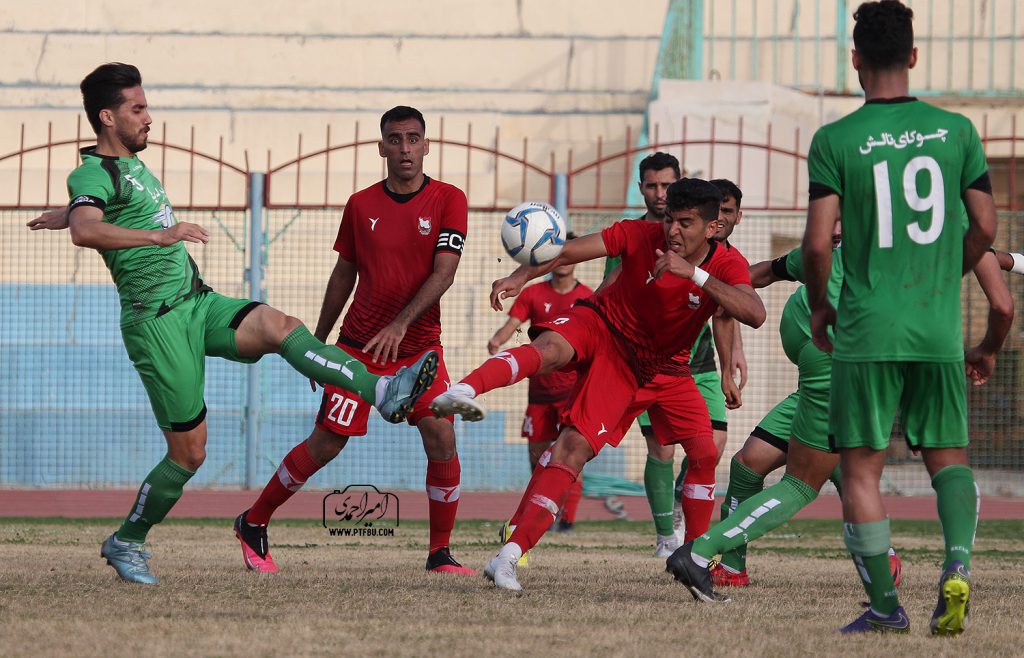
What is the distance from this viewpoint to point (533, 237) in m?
6.40

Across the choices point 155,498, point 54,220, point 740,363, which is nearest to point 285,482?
point 155,498

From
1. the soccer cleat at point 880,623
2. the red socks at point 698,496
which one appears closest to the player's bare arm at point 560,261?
the red socks at point 698,496

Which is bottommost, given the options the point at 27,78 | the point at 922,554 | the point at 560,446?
the point at 922,554

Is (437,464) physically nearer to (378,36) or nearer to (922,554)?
(922,554)

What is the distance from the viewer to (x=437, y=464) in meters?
7.50

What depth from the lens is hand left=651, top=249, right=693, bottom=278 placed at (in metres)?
5.83

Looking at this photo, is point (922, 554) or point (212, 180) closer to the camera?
point (922, 554)

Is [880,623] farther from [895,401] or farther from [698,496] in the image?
[698,496]

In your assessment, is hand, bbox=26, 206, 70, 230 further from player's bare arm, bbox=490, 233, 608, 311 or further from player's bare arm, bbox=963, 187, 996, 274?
player's bare arm, bbox=963, 187, 996, 274

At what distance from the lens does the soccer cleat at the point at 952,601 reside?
15.4 feet

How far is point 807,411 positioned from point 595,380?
0.97m

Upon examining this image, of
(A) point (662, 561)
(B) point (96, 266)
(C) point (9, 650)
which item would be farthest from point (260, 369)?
(C) point (9, 650)

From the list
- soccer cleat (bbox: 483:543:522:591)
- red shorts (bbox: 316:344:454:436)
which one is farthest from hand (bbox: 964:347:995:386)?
red shorts (bbox: 316:344:454:436)

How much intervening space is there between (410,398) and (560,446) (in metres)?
0.78
